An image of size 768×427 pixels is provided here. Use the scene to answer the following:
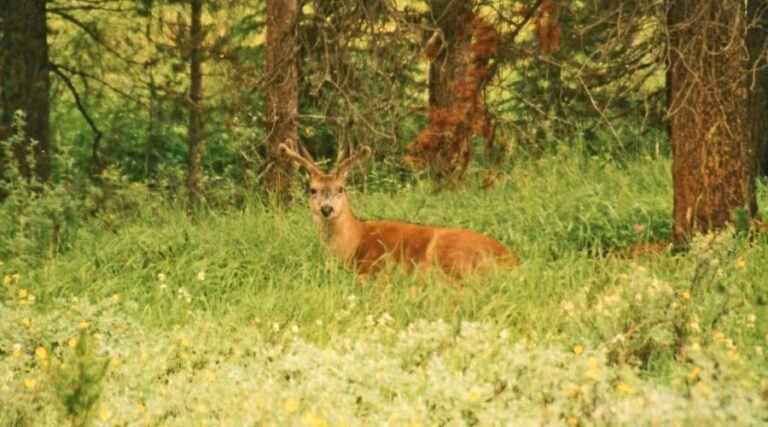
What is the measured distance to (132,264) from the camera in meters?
9.62

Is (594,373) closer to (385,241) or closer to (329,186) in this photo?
(385,241)

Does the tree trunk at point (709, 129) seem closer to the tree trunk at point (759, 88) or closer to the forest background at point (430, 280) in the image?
the forest background at point (430, 280)

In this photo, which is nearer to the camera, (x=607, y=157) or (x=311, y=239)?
(x=311, y=239)

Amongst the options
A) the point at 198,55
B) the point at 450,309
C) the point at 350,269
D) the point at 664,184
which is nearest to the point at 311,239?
the point at 350,269

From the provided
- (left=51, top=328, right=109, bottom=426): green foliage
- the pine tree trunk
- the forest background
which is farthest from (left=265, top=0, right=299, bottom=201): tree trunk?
(left=51, top=328, right=109, bottom=426): green foliage

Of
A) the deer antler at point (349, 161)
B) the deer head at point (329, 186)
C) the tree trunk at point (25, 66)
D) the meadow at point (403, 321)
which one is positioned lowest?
the meadow at point (403, 321)

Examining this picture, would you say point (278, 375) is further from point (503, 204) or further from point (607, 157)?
point (607, 157)

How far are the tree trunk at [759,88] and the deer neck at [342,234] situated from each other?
152 inches

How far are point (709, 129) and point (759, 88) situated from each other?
2562 millimetres

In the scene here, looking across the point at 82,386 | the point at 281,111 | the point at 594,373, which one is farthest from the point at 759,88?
the point at 82,386

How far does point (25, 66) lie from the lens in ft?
43.2

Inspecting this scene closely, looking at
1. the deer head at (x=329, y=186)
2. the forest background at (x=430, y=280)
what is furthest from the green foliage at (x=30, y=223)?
the deer head at (x=329, y=186)

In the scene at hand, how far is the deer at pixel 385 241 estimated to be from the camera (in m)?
9.05

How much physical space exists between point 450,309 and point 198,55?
7370mm
